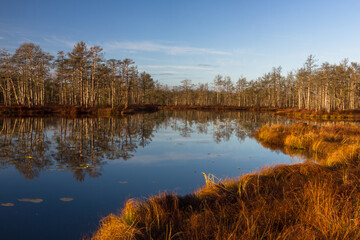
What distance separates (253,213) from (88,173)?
657cm

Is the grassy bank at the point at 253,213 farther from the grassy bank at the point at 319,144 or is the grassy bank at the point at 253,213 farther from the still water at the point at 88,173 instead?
the grassy bank at the point at 319,144

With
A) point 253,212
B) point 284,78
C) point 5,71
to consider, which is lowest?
point 253,212

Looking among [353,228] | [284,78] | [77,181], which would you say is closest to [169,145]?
[77,181]

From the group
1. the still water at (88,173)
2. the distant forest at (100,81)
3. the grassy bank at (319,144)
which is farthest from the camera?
the distant forest at (100,81)

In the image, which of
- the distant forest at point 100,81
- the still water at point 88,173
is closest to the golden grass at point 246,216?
the still water at point 88,173

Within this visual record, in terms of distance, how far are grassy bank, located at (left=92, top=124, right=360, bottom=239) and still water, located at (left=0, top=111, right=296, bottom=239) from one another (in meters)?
1.23

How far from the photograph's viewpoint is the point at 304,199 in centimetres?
471

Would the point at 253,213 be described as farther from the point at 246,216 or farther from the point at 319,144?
the point at 319,144

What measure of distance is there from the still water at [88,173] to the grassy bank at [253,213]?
123cm

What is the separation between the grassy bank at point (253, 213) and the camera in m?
3.59

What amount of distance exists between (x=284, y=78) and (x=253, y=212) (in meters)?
103

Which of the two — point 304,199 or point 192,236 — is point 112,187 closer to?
point 192,236

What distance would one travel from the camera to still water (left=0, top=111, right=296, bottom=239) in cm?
531

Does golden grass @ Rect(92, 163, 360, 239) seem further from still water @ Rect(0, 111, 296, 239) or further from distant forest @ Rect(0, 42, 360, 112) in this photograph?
distant forest @ Rect(0, 42, 360, 112)
